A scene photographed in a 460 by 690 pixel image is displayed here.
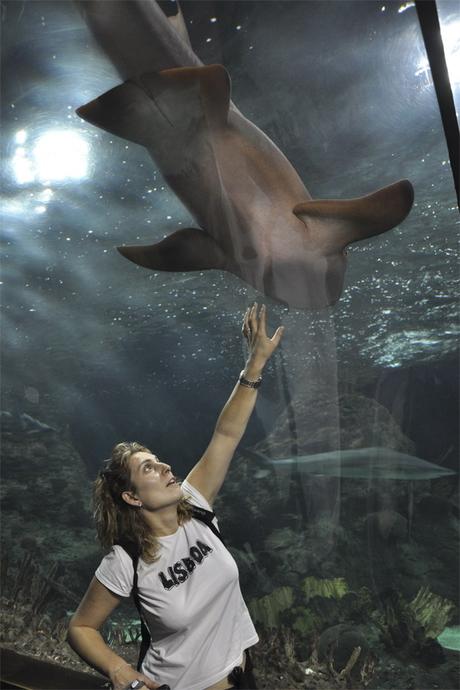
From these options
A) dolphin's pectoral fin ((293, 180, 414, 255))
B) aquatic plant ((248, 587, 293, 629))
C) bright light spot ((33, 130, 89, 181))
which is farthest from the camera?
bright light spot ((33, 130, 89, 181))

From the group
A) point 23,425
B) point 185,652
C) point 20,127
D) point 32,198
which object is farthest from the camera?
point 23,425

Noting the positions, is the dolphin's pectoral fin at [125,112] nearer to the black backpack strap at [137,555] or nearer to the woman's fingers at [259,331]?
the woman's fingers at [259,331]

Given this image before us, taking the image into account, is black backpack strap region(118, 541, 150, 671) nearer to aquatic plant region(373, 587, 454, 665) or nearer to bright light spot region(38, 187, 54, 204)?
aquatic plant region(373, 587, 454, 665)

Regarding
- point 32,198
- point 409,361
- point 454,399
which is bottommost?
point 454,399

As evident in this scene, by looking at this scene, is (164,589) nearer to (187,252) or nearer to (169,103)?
(187,252)

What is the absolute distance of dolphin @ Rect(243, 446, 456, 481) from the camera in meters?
2.54

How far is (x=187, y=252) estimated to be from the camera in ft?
7.74

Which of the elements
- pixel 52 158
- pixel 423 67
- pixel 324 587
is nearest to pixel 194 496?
pixel 324 587

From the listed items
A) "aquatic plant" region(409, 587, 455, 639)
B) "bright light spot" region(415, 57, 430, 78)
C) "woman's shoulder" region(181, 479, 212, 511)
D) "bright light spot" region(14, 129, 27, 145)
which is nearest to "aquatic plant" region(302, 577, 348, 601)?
"aquatic plant" region(409, 587, 455, 639)

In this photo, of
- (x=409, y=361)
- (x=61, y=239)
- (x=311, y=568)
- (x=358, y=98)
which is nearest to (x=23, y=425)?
(x=61, y=239)

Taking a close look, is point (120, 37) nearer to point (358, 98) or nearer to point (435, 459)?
point (358, 98)

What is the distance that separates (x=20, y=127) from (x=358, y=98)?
1983 mm

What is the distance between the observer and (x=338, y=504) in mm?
2561

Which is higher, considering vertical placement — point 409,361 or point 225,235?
point 225,235
